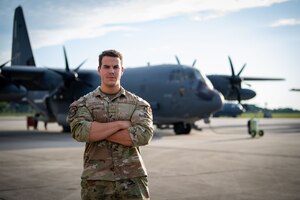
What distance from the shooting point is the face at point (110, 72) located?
327cm

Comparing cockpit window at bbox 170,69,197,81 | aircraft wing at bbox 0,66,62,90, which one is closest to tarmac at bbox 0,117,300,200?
cockpit window at bbox 170,69,197,81

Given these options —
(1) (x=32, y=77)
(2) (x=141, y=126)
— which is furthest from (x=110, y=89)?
(1) (x=32, y=77)

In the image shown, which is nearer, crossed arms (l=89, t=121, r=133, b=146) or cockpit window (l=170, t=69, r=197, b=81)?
crossed arms (l=89, t=121, r=133, b=146)

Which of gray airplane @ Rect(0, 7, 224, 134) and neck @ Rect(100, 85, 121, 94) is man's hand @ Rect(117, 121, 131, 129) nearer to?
neck @ Rect(100, 85, 121, 94)

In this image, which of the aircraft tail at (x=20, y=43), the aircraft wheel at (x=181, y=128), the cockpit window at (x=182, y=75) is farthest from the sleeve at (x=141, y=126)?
the aircraft tail at (x=20, y=43)

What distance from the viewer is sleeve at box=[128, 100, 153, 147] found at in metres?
3.21

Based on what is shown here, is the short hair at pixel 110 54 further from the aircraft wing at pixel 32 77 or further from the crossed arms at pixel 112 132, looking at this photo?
the aircraft wing at pixel 32 77

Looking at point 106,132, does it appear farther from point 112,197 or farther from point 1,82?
point 1,82

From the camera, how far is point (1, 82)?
24.5m

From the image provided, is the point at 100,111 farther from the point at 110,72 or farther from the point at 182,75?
the point at 182,75

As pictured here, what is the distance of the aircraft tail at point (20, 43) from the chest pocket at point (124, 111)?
2859cm

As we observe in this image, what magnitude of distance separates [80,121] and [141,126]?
0.49 metres

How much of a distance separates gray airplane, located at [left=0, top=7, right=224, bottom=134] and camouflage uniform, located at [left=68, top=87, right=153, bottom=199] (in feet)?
55.0

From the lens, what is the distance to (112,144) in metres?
3.27
